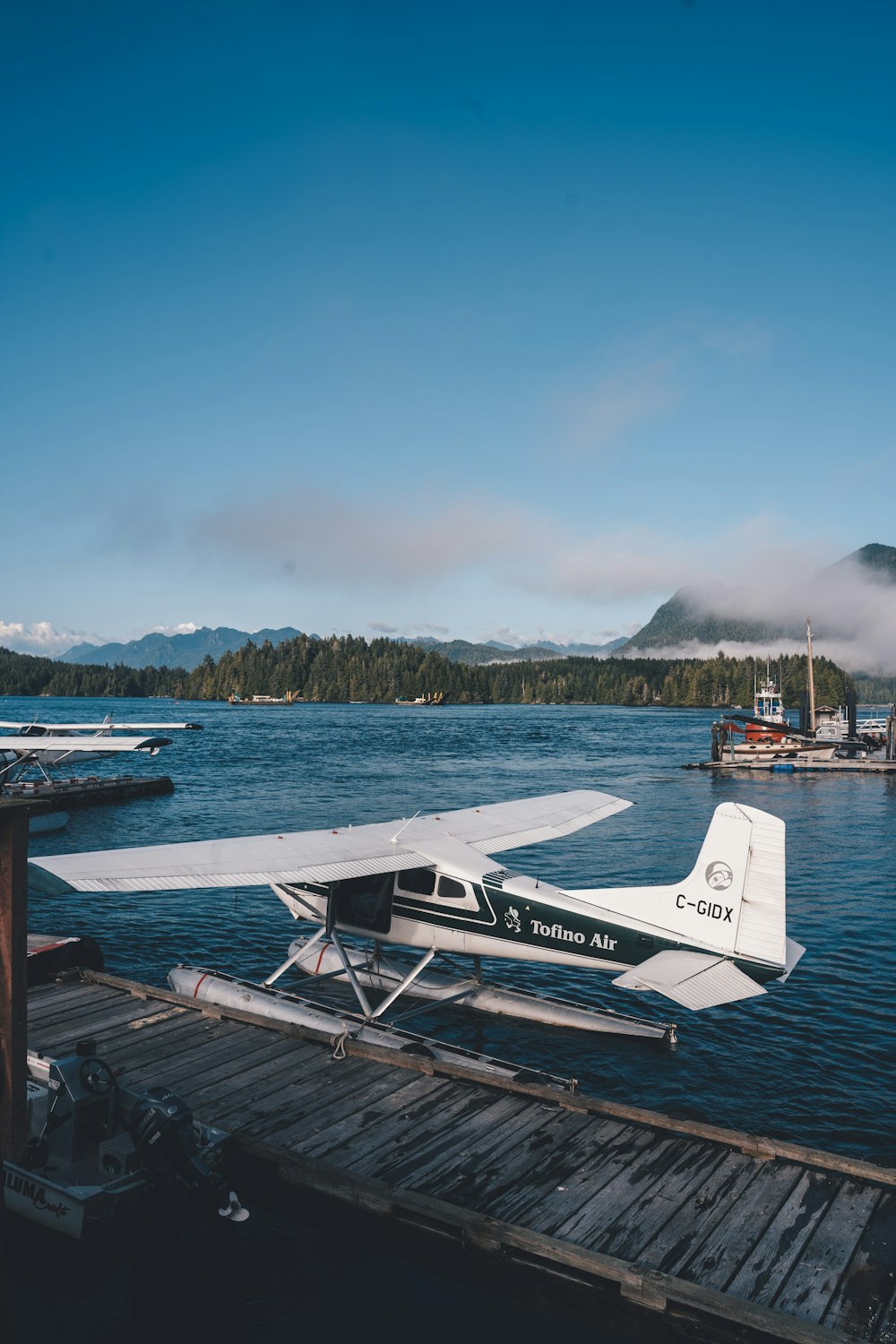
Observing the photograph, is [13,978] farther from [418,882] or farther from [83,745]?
[83,745]

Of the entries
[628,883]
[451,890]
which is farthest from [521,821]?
[628,883]

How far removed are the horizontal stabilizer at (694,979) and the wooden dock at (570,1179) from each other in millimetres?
1956

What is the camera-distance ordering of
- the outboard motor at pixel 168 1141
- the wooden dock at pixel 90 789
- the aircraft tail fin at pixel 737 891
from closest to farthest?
1. the outboard motor at pixel 168 1141
2. the aircraft tail fin at pixel 737 891
3. the wooden dock at pixel 90 789

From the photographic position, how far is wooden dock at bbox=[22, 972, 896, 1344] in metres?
6.34

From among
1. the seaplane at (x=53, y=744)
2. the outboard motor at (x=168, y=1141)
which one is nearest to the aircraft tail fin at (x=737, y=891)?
the outboard motor at (x=168, y=1141)

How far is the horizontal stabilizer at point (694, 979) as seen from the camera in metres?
10.4

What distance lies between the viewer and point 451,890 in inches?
516

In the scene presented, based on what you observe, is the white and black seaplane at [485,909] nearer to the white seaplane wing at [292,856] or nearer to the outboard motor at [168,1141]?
the white seaplane wing at [292,856]

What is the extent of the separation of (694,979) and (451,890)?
391cm

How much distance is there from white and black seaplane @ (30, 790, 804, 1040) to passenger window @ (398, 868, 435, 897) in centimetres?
Result: 1

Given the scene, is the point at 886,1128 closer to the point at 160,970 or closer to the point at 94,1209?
the point at 94,1209

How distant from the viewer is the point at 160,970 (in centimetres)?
1800

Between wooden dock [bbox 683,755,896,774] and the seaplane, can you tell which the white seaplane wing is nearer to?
the seaplane

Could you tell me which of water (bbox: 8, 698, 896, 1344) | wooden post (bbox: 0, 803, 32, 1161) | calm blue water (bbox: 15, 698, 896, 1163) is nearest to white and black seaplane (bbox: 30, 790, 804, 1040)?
calm blue water (bbox: 15, 698, 896, 1163)
